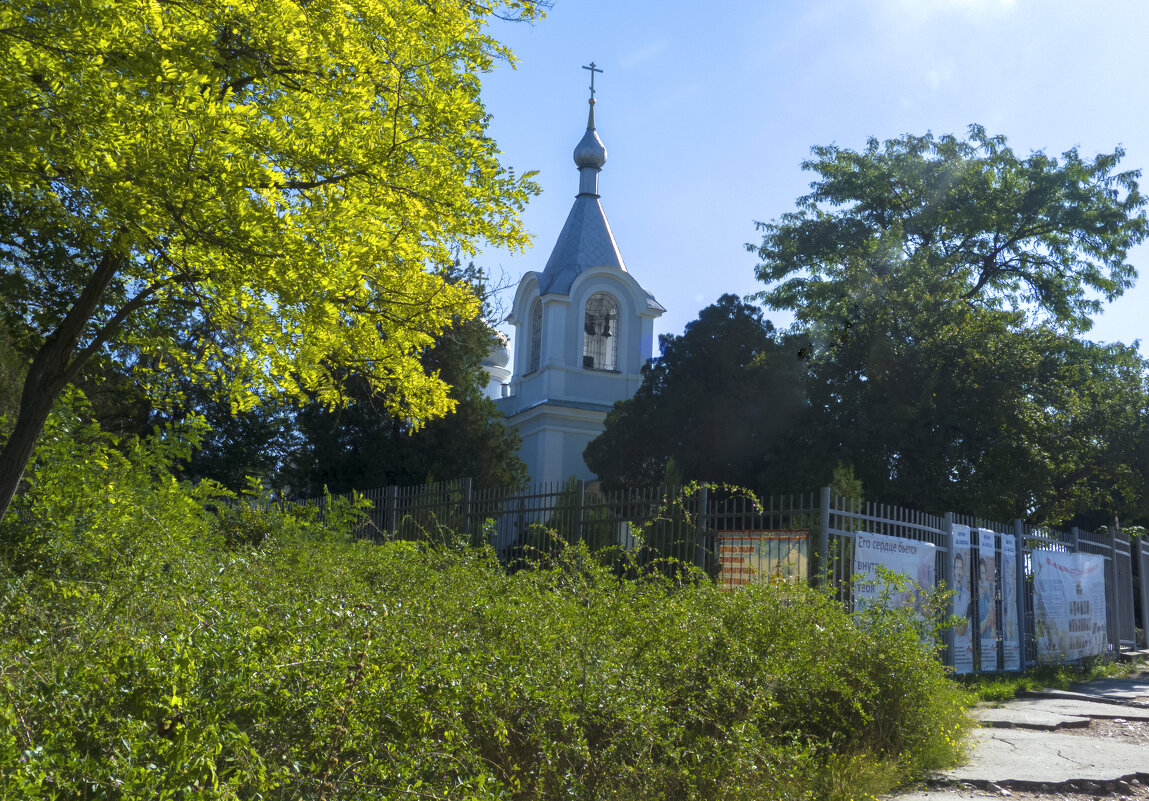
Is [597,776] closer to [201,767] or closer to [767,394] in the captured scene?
[201,767]

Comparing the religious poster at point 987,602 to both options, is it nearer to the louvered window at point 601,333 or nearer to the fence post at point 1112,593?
the fence post at point 1112,593

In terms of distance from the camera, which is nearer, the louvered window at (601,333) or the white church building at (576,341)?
the white church building at (576,341)

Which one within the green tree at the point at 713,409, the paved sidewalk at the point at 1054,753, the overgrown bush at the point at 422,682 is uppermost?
the green tree at the point at 713,409

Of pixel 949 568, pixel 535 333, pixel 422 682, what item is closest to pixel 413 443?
pixel 535 333

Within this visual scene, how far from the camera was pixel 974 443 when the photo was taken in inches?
829

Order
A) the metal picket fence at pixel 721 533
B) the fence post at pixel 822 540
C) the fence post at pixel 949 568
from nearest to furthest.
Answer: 1. the fence post at pixel 822 540
2. the metal picket fence at pixel 721 533
3. the fence post at pixel 949 568

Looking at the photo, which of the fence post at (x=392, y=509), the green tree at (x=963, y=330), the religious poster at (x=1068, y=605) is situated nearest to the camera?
the religious poster at (x=1068, y=605)

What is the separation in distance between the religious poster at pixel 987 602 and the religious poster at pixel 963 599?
0.78ft

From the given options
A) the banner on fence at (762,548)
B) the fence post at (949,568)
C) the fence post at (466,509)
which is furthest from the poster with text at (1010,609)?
the fence post at (466,509)

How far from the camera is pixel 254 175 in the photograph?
600cm

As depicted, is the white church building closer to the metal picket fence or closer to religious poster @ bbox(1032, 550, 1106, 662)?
the metal picket fence

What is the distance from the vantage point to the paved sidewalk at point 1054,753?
18.3ft

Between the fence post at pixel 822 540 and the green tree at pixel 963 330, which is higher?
the green tree at pixel 963 330

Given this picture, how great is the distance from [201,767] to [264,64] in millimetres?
6014
